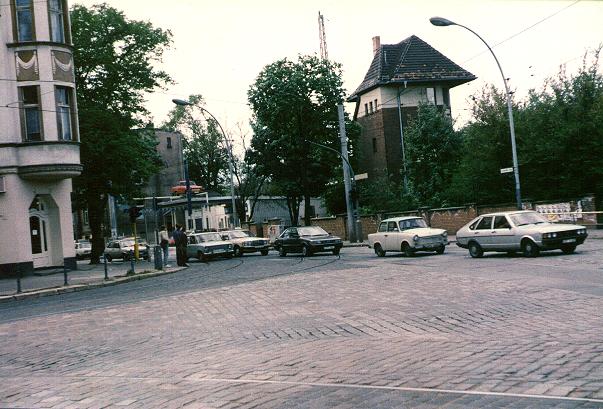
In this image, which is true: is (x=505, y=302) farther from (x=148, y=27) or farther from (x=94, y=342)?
(x=148, y=27)

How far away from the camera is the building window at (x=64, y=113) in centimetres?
2969

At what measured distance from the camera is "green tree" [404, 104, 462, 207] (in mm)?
47656

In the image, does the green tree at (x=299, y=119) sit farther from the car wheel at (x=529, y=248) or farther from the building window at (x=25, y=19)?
the car wheel at (x=529, y=248)

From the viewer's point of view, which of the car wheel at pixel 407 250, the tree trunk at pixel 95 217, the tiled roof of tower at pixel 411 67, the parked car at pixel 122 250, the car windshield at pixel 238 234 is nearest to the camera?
the car wheel at pixel 407 250

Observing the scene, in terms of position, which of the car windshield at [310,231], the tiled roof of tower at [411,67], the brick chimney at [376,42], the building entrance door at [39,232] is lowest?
the car windshield at [310,231]

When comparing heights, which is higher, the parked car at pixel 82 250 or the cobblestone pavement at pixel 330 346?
the parked car at pixel 82 250

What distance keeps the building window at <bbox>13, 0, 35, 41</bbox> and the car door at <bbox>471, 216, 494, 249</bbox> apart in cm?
1999

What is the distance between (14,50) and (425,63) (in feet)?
123

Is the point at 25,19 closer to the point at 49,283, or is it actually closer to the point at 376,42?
the point at 49,283

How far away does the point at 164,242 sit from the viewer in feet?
120

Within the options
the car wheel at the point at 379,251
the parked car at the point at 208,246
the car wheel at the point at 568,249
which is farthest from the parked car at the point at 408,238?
the parked car at the point at 208,246

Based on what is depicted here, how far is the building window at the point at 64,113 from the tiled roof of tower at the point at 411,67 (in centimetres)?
3072

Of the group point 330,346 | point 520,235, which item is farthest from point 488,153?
point 330,346

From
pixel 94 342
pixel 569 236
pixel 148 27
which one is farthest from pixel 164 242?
pixel 94 342
